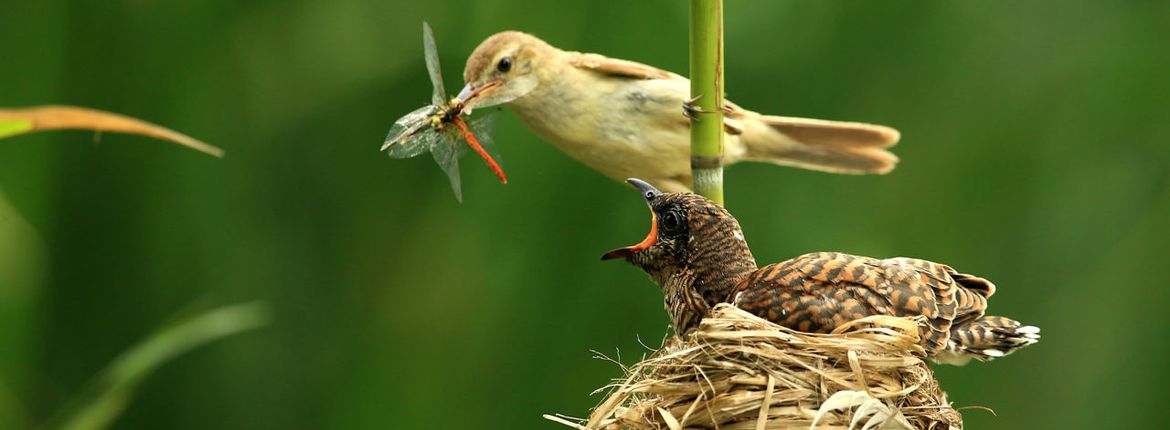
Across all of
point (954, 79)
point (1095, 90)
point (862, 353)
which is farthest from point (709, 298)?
point (1095, 90)

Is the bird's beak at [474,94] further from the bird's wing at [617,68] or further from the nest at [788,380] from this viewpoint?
the nest at [788,380]

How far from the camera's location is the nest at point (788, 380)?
1055 millimetres

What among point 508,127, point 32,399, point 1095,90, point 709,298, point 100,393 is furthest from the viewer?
point 1095,90

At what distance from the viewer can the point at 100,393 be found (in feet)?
6.09

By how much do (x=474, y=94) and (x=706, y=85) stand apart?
0.38 m

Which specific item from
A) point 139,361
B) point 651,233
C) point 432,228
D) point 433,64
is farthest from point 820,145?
point 139,361

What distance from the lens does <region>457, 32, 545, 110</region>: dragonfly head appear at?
1.43 m

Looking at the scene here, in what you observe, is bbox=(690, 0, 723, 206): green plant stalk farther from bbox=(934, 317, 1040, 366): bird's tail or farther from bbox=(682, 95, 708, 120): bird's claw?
bbox=(934, 317, 1040, 366): bird's tail

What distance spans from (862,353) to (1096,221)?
1.35 meters

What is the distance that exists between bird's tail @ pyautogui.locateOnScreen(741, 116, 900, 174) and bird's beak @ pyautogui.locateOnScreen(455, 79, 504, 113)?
1.20ft

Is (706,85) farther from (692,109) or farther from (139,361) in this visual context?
(139,361)

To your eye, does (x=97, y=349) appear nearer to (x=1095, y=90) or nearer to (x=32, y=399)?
(x=32, y=399)

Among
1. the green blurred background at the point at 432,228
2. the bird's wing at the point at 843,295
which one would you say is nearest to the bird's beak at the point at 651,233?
the bird's wing at the point at 843,295

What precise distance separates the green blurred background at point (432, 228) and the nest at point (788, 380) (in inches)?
38.9
